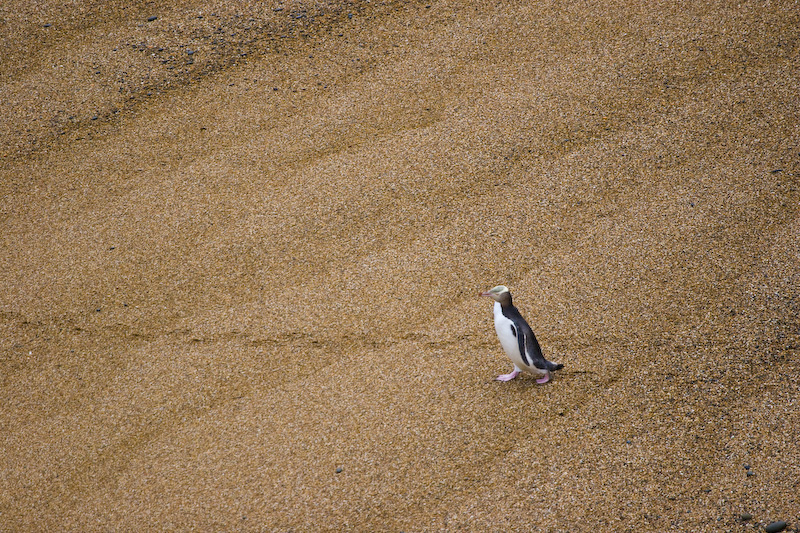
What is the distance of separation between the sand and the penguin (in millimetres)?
166

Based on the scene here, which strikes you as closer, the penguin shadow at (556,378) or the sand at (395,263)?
the sand at (395,263)

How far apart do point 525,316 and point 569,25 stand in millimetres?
2508

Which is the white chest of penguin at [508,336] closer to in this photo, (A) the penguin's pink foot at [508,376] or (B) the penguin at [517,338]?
(B) the penguin at [517,338]

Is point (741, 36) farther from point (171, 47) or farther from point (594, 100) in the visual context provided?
point (171, 47)

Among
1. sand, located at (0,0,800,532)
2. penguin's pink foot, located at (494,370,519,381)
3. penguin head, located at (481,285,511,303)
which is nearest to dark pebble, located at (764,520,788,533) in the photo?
sand, located at (0,0,800,532)

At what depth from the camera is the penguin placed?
9.01ft

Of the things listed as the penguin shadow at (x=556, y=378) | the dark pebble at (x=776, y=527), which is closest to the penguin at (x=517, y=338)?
the penguin shadow at (x=556, y=378)

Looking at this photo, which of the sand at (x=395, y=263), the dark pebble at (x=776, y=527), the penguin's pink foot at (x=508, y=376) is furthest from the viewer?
the penguin's pink foot at (x=508, y=376)

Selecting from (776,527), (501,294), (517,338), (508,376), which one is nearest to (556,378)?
(508,376)

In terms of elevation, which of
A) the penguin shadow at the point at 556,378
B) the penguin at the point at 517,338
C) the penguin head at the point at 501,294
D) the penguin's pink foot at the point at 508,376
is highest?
the penguin head at the point at 501,294

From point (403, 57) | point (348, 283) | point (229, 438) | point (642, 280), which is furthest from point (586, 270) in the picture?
point (403, 57)

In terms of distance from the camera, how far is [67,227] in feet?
13.0

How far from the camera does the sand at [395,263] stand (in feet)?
8.91

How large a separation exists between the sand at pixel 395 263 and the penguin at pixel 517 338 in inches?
6.5
